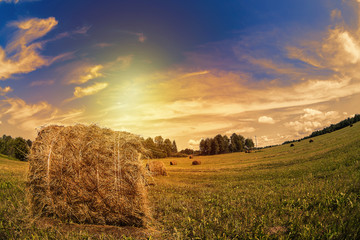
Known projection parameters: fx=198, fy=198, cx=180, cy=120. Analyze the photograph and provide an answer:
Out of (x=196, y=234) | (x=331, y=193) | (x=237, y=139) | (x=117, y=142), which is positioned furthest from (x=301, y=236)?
(x=237, y=139)

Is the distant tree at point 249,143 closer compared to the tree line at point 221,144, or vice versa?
the tree line at point 221,144

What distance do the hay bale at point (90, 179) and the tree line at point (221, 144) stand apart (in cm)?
10596

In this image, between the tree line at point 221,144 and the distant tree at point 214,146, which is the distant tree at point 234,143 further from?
the distant tree at point 214,146

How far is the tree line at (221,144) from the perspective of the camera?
112438 mm

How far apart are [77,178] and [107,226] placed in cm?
199

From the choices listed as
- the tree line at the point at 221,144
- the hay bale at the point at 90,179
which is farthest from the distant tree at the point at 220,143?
the hay bale at the point at 90,179

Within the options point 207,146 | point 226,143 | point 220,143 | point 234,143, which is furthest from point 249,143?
point 207,146

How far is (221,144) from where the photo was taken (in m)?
113

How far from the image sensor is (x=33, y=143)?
27.2 ft

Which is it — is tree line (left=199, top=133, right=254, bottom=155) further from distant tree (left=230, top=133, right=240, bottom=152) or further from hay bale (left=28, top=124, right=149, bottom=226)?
hay bale (left=28, top=124, right=149, bottom=226)

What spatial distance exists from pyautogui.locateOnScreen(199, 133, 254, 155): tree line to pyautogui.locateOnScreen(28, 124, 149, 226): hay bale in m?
106

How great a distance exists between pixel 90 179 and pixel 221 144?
110345 mm

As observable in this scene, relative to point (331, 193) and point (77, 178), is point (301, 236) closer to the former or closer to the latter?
point (331, 193)

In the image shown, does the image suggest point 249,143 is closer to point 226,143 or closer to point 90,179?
point 226,143
